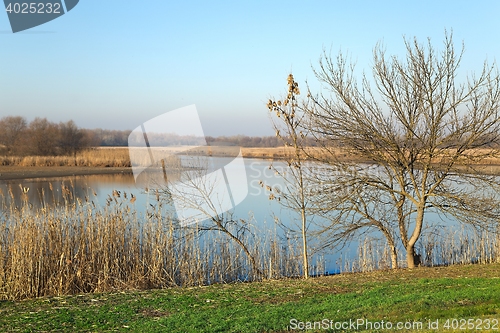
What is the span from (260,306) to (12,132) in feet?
134

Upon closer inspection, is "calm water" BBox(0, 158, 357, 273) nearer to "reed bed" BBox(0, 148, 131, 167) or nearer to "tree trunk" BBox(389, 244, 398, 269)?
"tree trunk" BBox(389, 244, 398, 269)

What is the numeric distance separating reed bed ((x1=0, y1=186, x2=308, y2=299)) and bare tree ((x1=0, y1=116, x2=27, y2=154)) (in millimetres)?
31395

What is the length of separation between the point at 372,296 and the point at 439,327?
210 cm

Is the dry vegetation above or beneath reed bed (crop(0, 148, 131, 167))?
beneath

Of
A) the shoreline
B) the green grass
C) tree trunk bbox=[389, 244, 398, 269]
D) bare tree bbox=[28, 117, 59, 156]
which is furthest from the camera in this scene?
bare tree bbox=[28, 117, 59, 156]

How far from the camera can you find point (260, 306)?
7.36 m

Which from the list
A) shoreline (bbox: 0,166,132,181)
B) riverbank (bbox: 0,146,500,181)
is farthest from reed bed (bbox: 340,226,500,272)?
shoreline (bbox: 0,166,132,181)

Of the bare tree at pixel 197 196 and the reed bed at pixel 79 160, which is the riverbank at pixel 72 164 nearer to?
the reed bed at pixel 79 160

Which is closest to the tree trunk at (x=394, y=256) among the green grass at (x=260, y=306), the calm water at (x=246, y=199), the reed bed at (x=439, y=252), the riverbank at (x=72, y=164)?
the reed bed at (x=439, y=252)

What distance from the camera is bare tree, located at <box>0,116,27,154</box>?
39.6 metres

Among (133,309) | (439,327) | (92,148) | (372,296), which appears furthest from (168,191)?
(92,148)

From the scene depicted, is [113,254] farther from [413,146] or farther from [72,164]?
[72,164]

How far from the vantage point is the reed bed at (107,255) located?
9.34m

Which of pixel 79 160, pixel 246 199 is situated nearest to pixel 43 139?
pixel 79 160
